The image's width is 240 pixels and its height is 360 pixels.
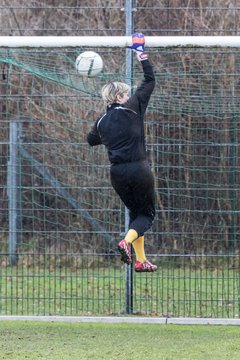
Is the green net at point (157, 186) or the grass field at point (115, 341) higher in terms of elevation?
the green net at point (157, 186)

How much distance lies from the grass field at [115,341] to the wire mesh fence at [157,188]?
700 mm

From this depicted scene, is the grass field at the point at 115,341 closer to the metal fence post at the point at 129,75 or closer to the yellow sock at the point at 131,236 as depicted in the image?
the metal fence post at the point at 129,75

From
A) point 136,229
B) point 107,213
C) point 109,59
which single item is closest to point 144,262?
point 136,229

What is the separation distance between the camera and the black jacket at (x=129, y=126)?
25.9 feet

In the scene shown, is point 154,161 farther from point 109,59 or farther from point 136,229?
point 136,229

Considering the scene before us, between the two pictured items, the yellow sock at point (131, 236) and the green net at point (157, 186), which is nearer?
the yellow sock at point (131, 236)

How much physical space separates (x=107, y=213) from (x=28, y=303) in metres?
1.40

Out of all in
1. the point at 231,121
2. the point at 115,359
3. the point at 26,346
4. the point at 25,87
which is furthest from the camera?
the point at 25,87

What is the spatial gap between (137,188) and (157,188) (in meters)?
2.68

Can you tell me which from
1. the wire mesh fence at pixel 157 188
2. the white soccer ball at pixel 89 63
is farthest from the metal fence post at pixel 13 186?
the white soccer ball at pixel 89 63

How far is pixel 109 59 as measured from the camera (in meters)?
10.9

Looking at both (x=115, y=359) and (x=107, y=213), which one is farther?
(x=107, y=213)

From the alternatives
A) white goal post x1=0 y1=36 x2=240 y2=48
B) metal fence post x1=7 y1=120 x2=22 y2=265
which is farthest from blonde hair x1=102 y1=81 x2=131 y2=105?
metal fence post x1=7 y1=120 x2=22 y2=265

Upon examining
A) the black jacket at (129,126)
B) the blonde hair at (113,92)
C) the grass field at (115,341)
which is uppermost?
the blonde hair at (113,92)
